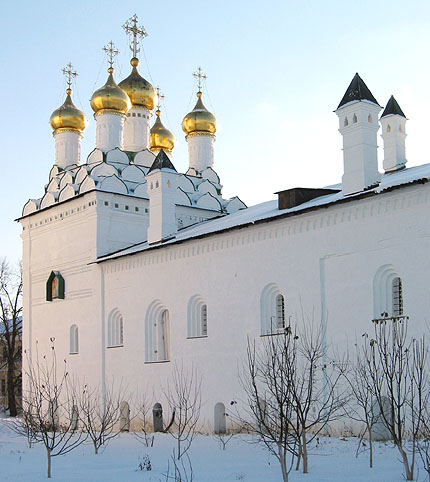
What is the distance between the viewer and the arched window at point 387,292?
11562mm

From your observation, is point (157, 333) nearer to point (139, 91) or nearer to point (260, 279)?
point (260, 279)

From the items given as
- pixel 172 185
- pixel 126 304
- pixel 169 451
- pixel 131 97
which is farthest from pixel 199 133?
pixel 169 451

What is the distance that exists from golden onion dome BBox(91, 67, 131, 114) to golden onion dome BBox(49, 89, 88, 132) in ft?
4.89

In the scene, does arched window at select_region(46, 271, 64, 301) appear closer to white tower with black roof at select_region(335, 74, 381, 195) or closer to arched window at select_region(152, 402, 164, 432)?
arched window at select_region(152, 402, 164, 432)

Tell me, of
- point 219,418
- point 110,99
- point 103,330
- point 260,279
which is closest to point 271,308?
point 260,279

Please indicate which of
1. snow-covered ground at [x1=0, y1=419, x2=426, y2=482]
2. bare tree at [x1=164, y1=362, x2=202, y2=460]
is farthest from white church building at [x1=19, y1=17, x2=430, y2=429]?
snow-covered ground at [x1=0, y1=419, x2=426, y2=482]

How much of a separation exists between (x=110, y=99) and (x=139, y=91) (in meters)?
1.55

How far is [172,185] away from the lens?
1741 centimetres

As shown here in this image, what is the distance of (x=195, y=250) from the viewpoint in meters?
15.3

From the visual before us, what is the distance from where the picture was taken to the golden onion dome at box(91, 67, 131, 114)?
20.5 m

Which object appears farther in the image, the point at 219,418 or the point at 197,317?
the point at 197,317

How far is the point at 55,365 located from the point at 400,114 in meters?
10.8

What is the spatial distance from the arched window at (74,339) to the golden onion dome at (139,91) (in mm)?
6865

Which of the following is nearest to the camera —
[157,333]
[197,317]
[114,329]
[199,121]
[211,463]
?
[211,463]
